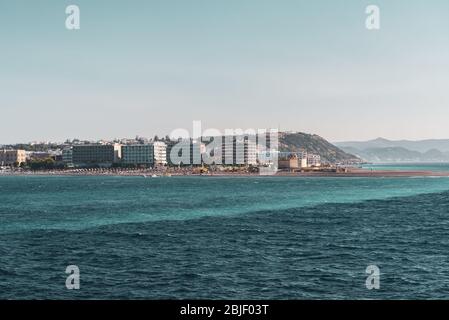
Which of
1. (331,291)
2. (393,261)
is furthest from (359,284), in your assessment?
(393,261)

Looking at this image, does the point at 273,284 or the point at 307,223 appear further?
the point at 307,223

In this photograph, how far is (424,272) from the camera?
31.2m

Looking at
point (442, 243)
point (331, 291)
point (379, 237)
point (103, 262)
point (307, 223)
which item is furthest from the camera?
point (307, 223)

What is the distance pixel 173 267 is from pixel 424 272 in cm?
1574

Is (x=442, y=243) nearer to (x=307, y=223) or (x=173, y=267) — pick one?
(x=307, y=223)
